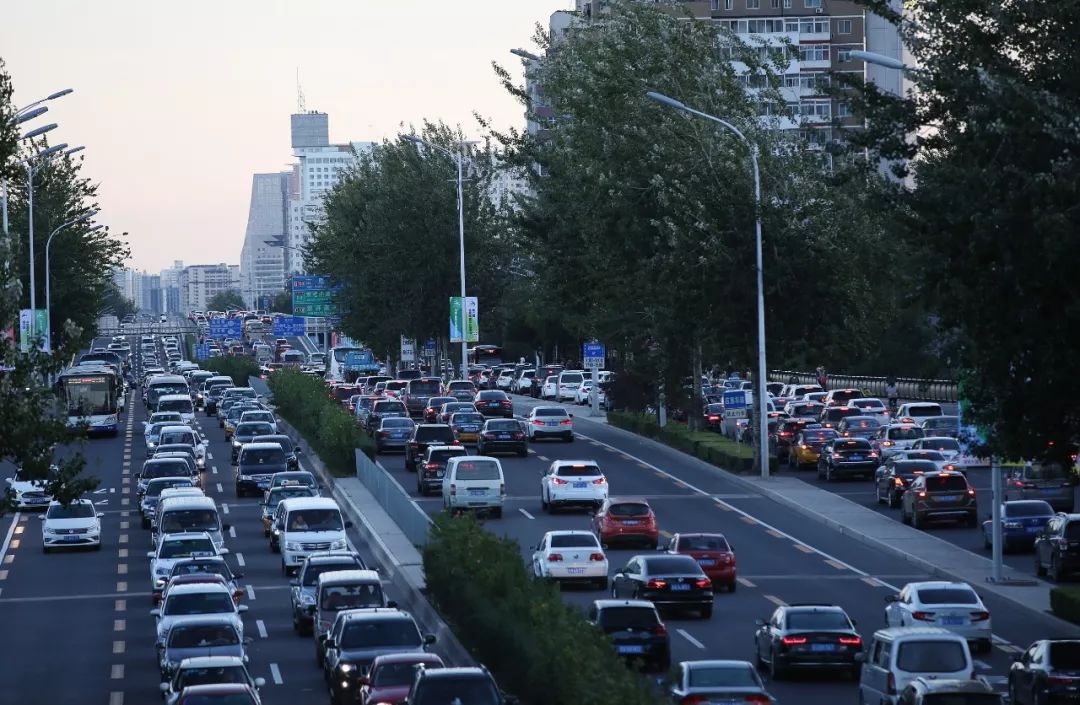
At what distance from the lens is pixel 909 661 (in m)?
24.9

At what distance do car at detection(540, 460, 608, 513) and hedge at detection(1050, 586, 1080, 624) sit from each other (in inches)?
687

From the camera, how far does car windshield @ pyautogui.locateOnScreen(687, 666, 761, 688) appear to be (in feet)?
77.9

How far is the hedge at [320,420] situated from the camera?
60188mm

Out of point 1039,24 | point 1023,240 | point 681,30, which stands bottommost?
point 1023,240

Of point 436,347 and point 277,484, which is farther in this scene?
point 436,347

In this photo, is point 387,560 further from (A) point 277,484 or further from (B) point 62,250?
(B) point 62,250

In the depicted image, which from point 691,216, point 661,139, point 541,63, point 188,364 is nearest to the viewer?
point 691,216

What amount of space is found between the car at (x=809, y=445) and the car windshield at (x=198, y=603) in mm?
31374

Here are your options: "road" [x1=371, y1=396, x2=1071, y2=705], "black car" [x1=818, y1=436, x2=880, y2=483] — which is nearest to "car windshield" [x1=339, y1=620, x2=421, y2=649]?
"road" [x1=371, y1=396, x2=1071, y2=705]

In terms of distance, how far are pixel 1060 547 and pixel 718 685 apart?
16.7 m

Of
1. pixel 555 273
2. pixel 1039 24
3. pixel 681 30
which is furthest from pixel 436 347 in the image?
pixel 1039 24

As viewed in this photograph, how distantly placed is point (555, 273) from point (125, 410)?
104ft

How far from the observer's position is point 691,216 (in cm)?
5897

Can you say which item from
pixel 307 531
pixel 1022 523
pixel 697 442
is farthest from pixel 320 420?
pixel 1022 523
